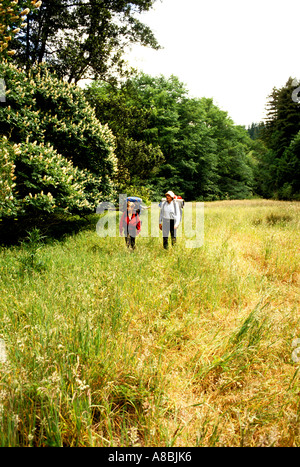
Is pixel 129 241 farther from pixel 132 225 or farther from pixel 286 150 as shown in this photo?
pixel 286 150

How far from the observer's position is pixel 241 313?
3.08m

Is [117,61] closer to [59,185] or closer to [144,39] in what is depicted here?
[144,39]

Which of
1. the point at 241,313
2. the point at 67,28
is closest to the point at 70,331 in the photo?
the point at 241,313

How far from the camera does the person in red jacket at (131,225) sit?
641cm

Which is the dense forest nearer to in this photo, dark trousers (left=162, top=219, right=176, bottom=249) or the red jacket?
the red jacket

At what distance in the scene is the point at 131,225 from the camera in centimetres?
640

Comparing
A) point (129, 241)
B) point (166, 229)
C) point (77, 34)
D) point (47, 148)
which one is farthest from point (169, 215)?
point (77, 34)

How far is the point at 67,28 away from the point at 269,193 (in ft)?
116

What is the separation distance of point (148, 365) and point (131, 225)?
15.3 ft

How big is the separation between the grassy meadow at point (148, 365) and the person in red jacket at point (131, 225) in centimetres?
230
